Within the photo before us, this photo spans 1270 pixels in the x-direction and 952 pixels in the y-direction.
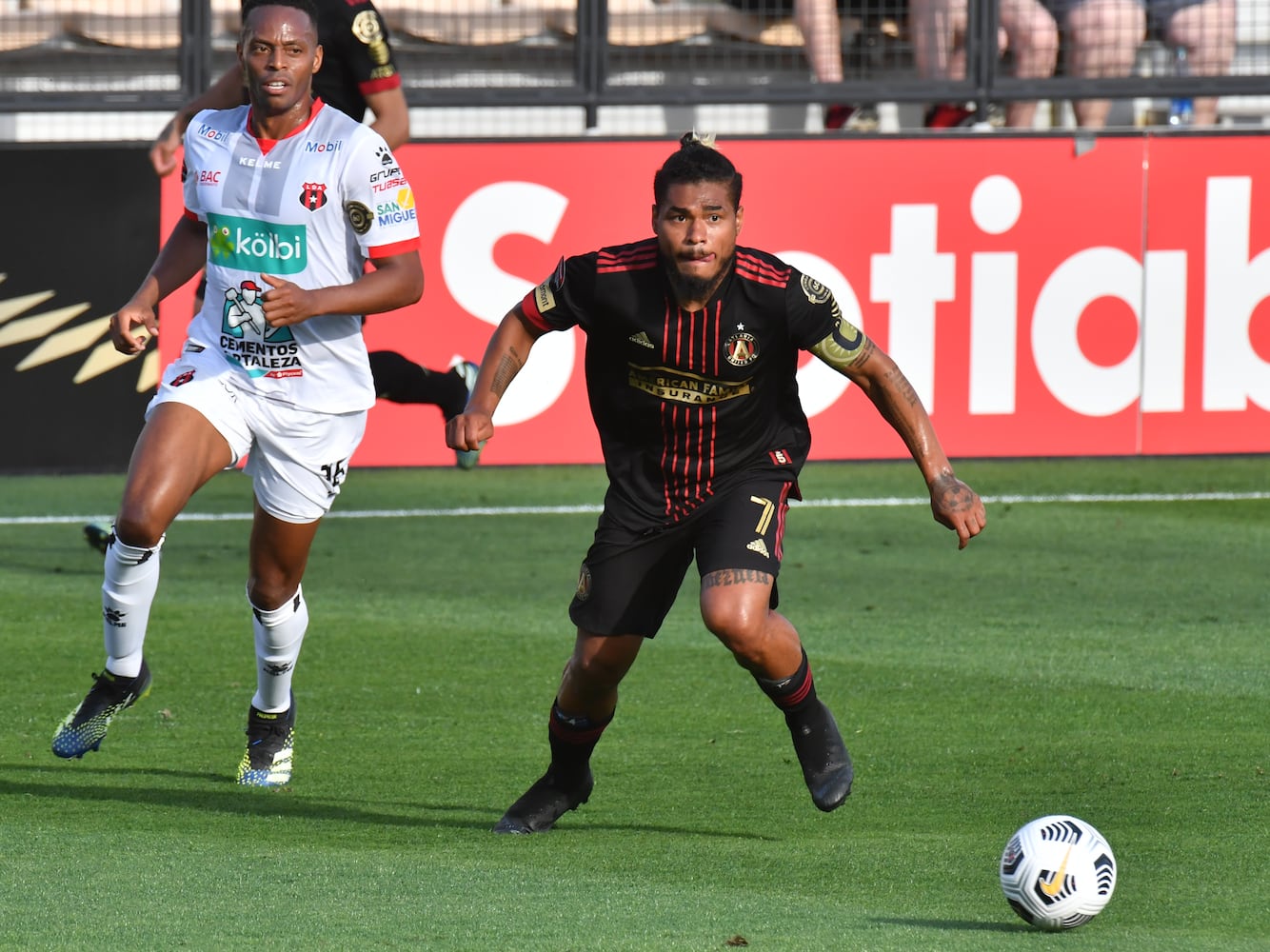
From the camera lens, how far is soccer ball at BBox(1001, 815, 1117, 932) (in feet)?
14.4

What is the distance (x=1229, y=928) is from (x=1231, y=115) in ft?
33.6

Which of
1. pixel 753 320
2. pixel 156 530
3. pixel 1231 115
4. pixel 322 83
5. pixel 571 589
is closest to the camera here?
pixel 753 320

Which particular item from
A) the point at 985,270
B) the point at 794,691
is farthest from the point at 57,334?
the point at 794,691

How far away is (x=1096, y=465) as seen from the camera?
1251cm

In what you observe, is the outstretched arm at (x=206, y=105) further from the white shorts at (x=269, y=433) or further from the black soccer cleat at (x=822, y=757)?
the black soccer cleat at (x=822, y=757)

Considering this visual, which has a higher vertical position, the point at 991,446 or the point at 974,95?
the point at 974,95

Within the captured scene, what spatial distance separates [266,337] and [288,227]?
12.7 inches

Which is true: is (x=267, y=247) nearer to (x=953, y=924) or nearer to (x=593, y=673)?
(x=593, y=673)

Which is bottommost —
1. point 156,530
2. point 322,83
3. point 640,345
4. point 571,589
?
point 571,589

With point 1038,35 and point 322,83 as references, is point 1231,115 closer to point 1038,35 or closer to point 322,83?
point 1038,35

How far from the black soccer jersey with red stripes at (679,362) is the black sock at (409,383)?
3224mm

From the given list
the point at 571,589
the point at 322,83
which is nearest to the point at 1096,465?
the point at 571,589

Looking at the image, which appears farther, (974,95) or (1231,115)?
(1231,115)

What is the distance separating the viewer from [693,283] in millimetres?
5227
